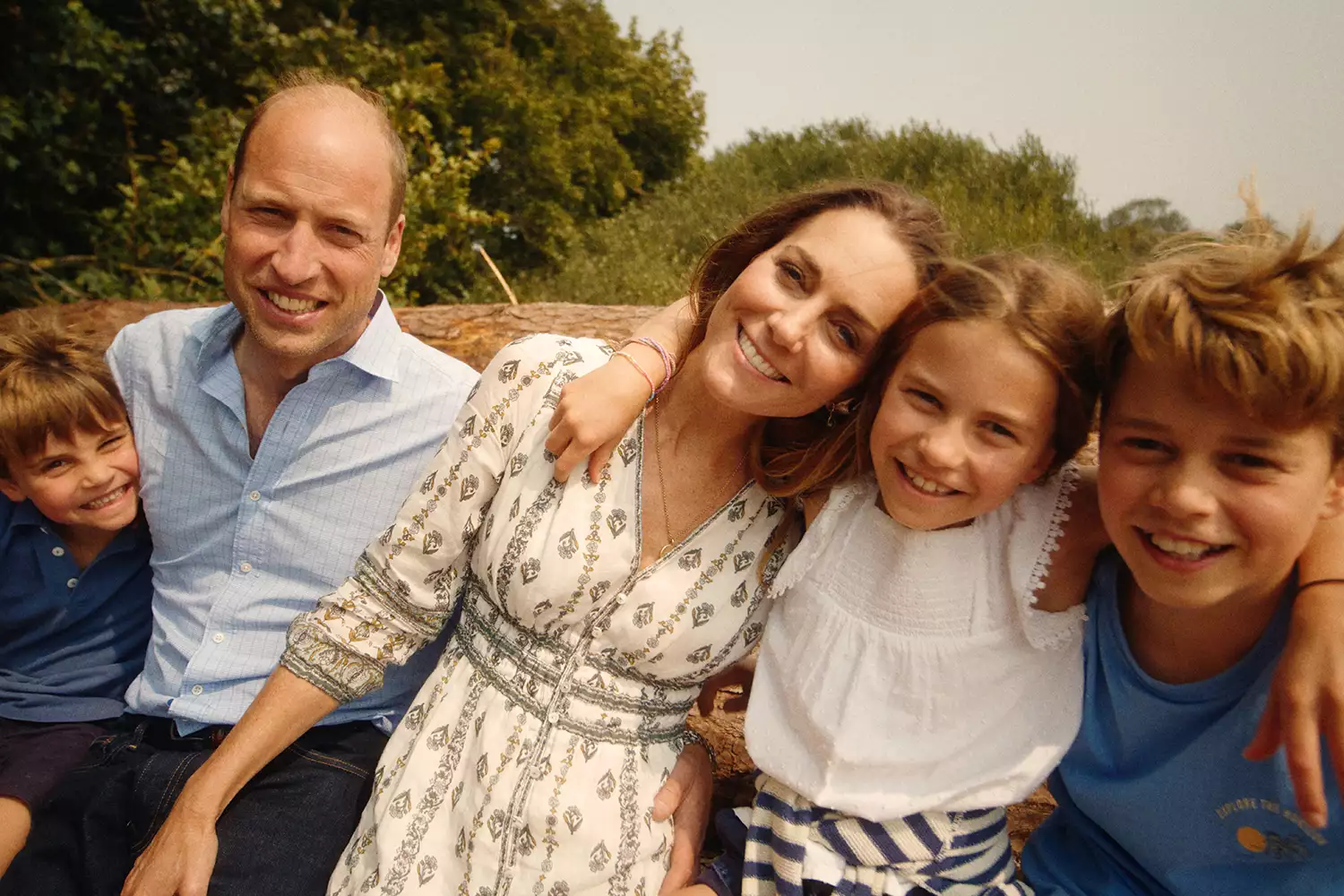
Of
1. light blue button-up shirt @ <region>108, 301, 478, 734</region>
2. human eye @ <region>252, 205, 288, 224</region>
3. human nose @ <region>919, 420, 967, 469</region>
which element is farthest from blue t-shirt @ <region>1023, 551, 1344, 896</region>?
human eye @ <region>252, 205, 288, 224</region>

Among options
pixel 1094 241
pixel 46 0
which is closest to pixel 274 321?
pixel 46 0

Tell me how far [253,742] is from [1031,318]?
173 cm

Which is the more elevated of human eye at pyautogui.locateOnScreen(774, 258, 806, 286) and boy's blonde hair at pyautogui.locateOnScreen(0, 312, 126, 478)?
human eye at pyautogui.locateOnScreen(774, 258, 806, 286)

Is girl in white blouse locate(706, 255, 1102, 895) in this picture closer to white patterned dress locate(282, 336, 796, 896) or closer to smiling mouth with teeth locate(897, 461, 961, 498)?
smiling mouth with teeth locate(897, 461, 961, 498)

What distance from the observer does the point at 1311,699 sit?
1.29m

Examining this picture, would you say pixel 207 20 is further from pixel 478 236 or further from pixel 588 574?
pixel 588 574

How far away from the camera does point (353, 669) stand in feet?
6.08

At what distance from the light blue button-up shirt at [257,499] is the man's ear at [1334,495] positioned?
182 cm

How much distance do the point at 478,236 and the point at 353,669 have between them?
777 cm

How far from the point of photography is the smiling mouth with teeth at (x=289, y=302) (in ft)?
6.96

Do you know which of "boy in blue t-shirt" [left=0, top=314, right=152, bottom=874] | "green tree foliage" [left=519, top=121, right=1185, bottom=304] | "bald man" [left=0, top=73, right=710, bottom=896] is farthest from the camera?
"green tree foliage" [left=519, top=121, right=1185, bottom=304]

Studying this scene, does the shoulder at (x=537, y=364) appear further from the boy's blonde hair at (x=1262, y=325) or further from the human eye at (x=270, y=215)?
the boy's blonde hair at (x=1262, y=325)

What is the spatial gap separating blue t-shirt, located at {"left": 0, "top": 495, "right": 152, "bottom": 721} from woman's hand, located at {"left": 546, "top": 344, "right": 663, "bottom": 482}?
4.67 feet

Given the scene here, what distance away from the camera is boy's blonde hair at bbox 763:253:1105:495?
1532 millimetres
